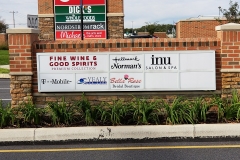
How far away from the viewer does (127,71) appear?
8008mm

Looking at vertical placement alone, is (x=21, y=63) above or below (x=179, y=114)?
above

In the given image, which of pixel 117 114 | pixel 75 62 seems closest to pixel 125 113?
pixel 117 114

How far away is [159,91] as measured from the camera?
8.05 m

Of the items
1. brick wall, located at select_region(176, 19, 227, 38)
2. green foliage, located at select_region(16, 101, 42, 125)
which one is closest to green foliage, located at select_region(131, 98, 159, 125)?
green foliage, located at select_region(16, 101, 42, 125)

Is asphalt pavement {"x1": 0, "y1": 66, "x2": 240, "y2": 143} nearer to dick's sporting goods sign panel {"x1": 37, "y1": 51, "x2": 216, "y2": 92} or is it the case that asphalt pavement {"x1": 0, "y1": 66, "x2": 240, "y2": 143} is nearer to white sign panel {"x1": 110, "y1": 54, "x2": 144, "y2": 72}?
dick's sporting goods sign panel {"x1": 37, "y1": 51, "x2": 216, "y2": 92}

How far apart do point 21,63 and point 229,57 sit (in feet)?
14.4

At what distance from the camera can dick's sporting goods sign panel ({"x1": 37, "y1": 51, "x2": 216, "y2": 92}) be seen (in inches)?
313

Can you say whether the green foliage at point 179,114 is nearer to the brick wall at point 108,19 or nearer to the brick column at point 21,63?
the brick column at point 21,63

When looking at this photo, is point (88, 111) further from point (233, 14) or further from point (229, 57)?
point (233, 14)

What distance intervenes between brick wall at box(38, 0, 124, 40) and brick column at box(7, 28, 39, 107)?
10.1 m

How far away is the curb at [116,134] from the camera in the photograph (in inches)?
262

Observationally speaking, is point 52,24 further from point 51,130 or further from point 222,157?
point 222,157

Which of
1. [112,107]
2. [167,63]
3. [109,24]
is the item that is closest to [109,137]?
[112,107]

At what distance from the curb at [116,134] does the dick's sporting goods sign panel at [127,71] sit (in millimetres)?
1497
